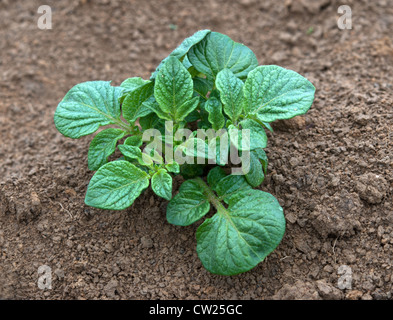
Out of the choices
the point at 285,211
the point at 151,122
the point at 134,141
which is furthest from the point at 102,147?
the point at 285,211

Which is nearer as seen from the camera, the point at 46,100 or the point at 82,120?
the point at 82,120

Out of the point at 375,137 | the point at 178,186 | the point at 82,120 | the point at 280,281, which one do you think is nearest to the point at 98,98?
the point at 82,120

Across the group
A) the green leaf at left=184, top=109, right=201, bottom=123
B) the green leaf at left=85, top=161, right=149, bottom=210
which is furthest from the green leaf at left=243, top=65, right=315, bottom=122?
the green leaf at left=85, top=161, right=149, bottom=210

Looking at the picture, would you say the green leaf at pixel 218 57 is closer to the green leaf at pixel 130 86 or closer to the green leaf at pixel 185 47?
the green leaf at pixel 185 47

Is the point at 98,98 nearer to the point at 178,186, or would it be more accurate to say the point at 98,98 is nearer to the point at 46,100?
the point at 178,186

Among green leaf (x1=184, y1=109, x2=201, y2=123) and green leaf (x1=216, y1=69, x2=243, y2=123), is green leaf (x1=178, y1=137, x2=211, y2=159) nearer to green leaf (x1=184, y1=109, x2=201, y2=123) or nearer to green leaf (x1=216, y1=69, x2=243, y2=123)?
green leaf (x1=216, y1=69, x2=243, y2=123)

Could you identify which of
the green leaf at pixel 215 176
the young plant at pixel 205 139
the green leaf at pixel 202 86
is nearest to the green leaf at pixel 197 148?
the young plant at pixel 205 139

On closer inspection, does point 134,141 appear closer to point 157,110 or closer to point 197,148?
point 157,110
